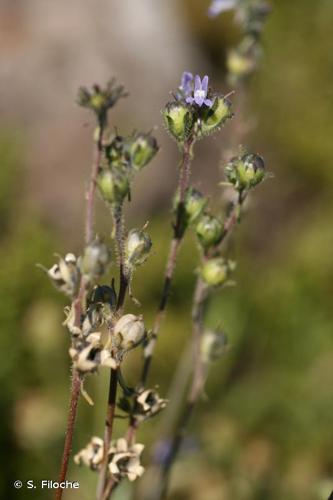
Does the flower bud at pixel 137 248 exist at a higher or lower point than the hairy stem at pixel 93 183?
lower

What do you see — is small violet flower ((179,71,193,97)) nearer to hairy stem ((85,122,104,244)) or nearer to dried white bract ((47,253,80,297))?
hairy stem ((85,122,104,244))

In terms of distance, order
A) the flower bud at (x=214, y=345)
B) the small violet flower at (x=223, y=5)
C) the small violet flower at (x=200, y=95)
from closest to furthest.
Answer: the small violet flower at (x=200, y=95), the flower bud at (x=214, y=345), the small violet flower at (x=223, y=5)

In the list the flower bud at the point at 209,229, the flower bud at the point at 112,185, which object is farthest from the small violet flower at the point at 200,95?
the flower bud at the point at 209,229

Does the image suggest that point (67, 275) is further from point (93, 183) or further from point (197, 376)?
point (197, 376)

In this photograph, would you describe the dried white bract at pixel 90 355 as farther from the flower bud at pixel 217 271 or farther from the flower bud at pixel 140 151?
the flower bud at pixel 217 271

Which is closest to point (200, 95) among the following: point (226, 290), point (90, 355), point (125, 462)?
point (90, 355)

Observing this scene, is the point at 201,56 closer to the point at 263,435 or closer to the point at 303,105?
the point at 303,105

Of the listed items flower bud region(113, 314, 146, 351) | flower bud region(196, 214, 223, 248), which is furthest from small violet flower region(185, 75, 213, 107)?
flower bud region(113, 314, 146, 351)
